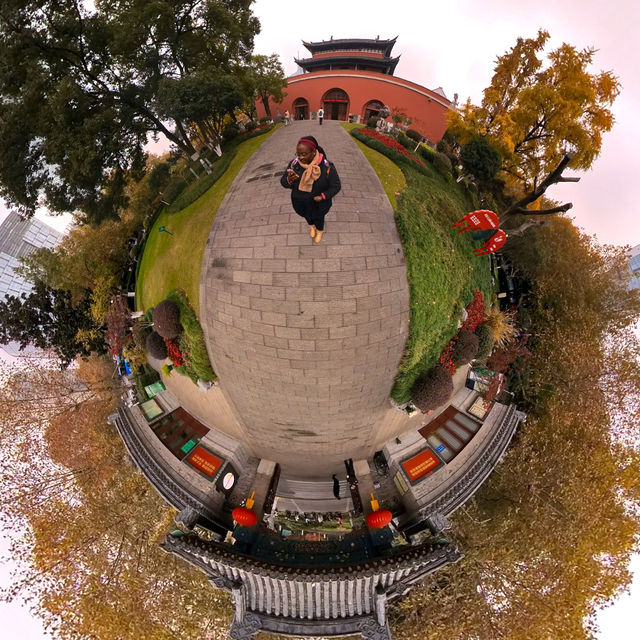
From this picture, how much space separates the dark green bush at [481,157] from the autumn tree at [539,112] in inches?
49.0

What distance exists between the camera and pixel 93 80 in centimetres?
1280

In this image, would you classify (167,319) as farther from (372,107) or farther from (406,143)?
(372,107)

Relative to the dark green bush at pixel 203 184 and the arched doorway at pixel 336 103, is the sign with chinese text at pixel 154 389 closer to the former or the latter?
the dark green bush at pixel 203 184

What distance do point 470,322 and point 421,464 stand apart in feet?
21.3

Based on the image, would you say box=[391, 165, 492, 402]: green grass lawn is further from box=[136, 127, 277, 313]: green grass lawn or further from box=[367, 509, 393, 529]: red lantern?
box=[136, 127, 277, 313]: green grass lawn

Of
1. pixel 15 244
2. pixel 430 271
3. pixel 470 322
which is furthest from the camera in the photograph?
pixel 15 244

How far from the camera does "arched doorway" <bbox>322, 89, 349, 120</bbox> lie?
75.6ft

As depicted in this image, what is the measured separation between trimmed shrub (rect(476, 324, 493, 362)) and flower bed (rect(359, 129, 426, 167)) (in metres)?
8.56

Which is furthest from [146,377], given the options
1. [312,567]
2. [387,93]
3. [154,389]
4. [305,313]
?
[387,93]

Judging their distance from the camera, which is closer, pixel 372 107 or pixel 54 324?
pixel 54 324

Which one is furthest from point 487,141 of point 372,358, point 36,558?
point 36,558

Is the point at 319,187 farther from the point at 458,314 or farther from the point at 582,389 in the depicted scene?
the point at 582,389

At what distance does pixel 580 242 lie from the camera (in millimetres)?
17875

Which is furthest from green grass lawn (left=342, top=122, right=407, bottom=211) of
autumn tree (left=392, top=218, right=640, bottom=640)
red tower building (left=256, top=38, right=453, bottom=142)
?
red tower building (left=256, top=38, right=453, bottom=142)
